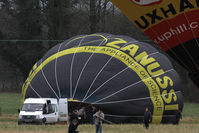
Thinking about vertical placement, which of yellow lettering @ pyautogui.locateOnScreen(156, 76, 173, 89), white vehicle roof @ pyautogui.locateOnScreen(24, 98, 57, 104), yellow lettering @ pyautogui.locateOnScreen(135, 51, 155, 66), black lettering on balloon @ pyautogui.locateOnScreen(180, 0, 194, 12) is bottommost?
white vehicle roof @ pyautogui.locateOnScreen(24, 98, 57, 104)

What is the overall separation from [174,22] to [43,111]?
9.11 m

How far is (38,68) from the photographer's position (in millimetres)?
26641

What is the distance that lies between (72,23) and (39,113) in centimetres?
2849

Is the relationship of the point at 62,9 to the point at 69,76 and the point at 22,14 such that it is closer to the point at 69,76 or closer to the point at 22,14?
the point at 22,14

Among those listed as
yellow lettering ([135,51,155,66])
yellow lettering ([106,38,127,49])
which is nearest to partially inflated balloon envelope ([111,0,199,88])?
yellow lettering ([135,51,155,66])

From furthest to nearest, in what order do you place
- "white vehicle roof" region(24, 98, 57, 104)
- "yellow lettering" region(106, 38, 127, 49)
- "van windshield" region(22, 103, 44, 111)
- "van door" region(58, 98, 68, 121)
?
1. "yellow lettering" region(106, 38, 127, 49)
2. "van door" region(58, 98, 68, 121)
3. "white vehicle roof" region(24, 98, 57, 104)
4. "van windshield" region(22, 103, 44, 111)

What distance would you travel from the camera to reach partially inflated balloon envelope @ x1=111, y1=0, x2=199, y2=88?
53.9 feet

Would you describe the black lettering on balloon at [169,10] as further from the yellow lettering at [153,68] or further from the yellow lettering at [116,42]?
the yellow lettering at [116,42]

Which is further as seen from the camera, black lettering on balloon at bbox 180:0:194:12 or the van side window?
the van side window

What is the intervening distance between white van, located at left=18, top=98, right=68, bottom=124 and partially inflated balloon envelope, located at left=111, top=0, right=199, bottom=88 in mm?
8132

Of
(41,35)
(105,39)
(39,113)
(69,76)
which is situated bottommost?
(39,113)

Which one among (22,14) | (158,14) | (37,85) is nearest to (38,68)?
(37,85)

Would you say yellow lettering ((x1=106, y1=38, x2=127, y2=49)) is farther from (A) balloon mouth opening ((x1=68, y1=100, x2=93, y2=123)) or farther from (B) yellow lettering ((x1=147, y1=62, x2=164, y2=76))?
(A) balloon mouth opening ((x1=68, y1=100, x2=93, y2=123))

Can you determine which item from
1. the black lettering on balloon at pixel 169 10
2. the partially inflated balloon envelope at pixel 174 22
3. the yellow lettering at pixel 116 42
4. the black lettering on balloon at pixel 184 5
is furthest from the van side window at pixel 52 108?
the black lettering on balloon at pixel 184 5
